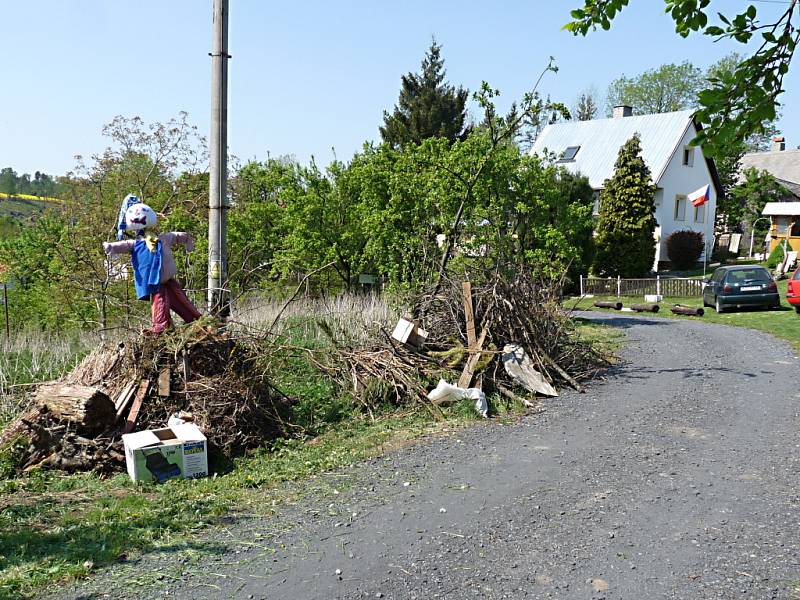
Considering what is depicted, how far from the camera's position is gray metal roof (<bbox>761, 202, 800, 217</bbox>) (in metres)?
37.0

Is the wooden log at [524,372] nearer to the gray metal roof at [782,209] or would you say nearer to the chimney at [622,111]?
the gray metal roof at [782,209]

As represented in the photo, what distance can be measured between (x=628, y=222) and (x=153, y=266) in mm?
28724

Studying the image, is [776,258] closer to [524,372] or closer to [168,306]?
[524,372]

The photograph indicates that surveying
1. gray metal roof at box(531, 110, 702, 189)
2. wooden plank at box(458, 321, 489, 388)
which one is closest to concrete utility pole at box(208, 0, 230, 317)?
wooden plank at box(458, 321, 489, 388)

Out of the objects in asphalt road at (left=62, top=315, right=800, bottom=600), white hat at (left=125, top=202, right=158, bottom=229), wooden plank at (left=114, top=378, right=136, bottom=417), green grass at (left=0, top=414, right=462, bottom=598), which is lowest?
green grass at (left=0, top=414, right=462, bottom=598)

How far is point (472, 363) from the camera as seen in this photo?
943 centimetres

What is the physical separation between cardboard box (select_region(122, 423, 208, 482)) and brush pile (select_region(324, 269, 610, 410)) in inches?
103

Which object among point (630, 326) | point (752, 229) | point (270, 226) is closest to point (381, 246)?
point (270, 226)

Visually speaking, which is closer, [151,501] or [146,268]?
[151,501]

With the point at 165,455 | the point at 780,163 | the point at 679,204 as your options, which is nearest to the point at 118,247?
the point at 165,455

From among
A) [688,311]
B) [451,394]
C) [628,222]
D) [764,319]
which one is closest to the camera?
[451,394]

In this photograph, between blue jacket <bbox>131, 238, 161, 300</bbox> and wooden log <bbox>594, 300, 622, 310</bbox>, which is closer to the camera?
blue jacket <bbox>131, 238, 161, 300</bbox>

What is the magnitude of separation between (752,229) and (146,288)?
137 ft

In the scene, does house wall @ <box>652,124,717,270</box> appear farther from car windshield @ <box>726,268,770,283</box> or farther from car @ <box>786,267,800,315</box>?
car @ <box>786,267,800,315</box>
